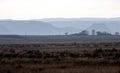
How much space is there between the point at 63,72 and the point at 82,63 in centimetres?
736

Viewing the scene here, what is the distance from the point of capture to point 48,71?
97.9 feet

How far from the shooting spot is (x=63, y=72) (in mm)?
28688

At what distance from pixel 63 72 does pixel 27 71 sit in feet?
8.61

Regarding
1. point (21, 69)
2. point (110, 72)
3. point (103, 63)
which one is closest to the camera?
point (110, 72)

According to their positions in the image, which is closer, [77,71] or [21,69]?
[77,71]

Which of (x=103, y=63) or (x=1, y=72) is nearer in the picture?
→ (x=1, y=72)

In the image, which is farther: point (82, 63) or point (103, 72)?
point (82, 63)

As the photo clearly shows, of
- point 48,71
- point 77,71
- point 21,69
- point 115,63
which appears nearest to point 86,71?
point 77,71

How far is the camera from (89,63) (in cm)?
3597

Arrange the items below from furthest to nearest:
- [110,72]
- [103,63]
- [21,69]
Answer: [103,63] < [21,69] < [110,72]

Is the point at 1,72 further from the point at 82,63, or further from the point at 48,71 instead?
the point at 82,63

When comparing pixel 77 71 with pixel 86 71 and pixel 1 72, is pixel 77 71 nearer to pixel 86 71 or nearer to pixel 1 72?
pixel 86 71

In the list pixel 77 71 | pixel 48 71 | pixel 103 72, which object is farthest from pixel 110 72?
pixel 48 71

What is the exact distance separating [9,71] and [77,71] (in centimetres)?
443
